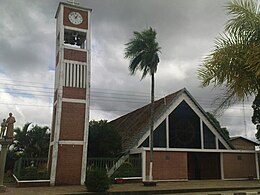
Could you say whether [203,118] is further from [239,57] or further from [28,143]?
[239,57]

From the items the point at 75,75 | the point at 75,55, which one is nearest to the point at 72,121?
the point at 75,75

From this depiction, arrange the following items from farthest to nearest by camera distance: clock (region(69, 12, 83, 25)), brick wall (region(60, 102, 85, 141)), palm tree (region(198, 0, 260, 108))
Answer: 1. clock (region(69, 12, 83, 25))
2. brick wall (region(60, 102, 85, 141))
3. palm tree (region(198, 0, 260, 108))

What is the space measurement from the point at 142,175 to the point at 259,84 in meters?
17.7

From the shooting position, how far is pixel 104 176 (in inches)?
600

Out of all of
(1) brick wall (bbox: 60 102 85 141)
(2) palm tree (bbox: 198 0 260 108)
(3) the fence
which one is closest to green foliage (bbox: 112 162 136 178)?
(1) brick wall (bbox: 60 102 85 141)

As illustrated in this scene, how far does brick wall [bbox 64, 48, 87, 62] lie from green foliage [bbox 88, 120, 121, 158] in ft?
19.7

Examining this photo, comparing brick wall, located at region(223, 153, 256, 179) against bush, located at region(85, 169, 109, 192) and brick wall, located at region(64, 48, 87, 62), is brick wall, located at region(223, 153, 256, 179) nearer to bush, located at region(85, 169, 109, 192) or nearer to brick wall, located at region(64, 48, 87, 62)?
bush, located at region(85, 169, 109, 192)

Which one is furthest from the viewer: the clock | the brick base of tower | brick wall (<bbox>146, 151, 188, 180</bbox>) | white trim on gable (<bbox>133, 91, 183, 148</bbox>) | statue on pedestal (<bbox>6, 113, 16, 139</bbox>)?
white trim on gable (<bbox>133, 91, 183, 148</bbox>)

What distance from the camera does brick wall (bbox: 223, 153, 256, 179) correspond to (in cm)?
2540

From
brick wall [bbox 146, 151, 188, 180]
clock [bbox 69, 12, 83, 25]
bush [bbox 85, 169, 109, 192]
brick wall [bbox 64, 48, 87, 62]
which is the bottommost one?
bush [bbox 85, 169, 109, 192]

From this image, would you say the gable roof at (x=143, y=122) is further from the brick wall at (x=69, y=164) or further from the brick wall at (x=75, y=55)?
the brick wall at (x=75, y=55)

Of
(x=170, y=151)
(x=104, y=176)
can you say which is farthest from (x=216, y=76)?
(x=170, y=151)

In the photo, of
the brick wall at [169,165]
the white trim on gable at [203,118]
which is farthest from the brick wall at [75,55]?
the white trim on gable at [203,118]

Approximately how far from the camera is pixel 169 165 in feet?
74.7
